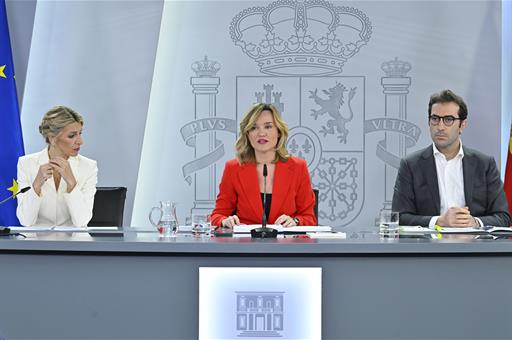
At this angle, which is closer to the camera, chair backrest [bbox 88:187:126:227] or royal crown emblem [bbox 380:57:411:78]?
chair backrest [bbox 88:187:126:227]

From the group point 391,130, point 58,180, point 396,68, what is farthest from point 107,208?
point 396,68

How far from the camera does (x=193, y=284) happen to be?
7.67 ft

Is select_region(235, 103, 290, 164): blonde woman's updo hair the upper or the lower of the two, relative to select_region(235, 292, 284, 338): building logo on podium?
upper

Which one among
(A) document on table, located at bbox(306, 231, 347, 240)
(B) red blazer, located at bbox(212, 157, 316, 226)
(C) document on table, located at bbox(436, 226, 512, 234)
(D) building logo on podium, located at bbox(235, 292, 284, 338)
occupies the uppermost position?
(B) red blazer, located at bbox(212, 157, 316, 226)

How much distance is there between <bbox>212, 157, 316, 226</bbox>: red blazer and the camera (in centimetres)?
322

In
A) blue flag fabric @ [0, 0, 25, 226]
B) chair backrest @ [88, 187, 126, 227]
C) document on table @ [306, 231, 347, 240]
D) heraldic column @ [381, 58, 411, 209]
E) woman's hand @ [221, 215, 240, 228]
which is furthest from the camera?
heraldic column @ [381, 58, 411, 209]

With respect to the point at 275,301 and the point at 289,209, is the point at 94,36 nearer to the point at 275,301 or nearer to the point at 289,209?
the point at 289,209

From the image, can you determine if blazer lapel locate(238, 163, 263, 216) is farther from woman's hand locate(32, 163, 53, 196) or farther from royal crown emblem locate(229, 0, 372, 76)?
royal crown emblem locate(229, 0, 372, 76)

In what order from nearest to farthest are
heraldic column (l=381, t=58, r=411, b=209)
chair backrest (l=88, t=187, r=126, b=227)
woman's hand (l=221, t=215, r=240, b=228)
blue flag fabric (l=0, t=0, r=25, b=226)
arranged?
woman's hand (l=221, t=215, r=240, b=228) → chair backrest (l=88, t=187, r=126, b=227) → blue flag fabric (l=0, t=0, r=25, b=226) → heraldic column (l=381, t=58, r=411, b=209)

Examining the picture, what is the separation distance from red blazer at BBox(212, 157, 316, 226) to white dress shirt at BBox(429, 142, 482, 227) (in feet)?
2.16

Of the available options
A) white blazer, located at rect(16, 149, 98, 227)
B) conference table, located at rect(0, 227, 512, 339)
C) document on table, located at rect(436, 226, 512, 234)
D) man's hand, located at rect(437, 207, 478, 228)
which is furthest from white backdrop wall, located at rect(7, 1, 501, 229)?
conference table, located at rect(0, 227, 512, 339)

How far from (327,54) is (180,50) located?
1055mm

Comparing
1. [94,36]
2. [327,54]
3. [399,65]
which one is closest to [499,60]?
[399,65]

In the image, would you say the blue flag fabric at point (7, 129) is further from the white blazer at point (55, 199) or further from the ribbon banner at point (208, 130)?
the ribbon banner at point (208, 130)
